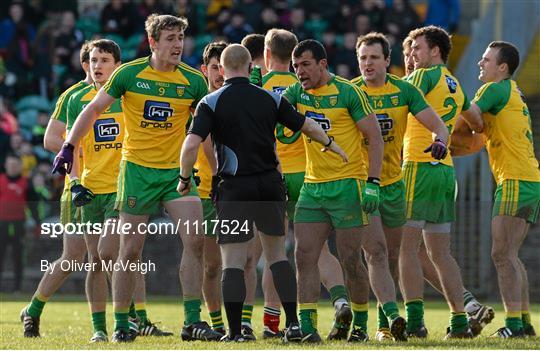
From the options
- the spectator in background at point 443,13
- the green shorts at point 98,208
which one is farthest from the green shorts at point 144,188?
the spectator in background at point 443,13

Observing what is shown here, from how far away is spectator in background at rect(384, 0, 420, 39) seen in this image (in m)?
22.3

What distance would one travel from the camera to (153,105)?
10656 mm

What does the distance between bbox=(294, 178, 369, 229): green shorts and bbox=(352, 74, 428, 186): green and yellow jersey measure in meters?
0.51

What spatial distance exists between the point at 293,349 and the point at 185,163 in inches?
62.7

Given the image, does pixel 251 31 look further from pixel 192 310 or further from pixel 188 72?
pixel 192 310

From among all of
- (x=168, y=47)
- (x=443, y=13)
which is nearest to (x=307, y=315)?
(x=168, y=47)

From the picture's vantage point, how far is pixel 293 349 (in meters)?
9.55

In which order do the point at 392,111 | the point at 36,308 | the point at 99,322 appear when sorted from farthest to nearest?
1. the point at 36,308
2. the point at 392,111
3. the point at 99,322

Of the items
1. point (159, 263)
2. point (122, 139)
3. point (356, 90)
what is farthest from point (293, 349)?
point (159, 263)

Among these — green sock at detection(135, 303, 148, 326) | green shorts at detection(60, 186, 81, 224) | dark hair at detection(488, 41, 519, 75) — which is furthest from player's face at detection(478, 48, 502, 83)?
green shorts at detection(60, 186, 81, 224)

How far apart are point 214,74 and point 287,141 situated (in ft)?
2.88

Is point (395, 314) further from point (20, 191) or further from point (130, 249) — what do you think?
point (20, 191)

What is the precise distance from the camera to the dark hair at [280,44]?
38.1 ft

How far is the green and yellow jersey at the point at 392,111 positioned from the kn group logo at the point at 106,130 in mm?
2082
